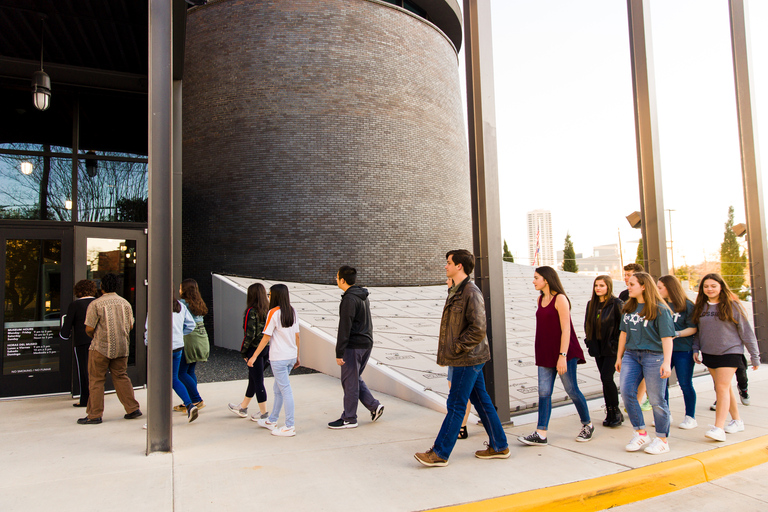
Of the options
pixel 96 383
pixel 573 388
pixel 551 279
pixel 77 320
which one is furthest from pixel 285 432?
pixel 77 320

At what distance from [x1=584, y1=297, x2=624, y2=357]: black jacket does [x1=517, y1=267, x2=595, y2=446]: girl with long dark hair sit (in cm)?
75

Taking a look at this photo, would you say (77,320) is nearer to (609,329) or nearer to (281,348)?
(281,348)

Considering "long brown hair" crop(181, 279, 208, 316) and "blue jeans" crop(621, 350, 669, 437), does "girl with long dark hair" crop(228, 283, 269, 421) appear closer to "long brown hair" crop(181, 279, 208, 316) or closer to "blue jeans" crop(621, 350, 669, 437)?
"long brown hair" crop(181, 279, 208, 316)

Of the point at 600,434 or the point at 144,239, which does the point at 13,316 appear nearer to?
the point at 144,239

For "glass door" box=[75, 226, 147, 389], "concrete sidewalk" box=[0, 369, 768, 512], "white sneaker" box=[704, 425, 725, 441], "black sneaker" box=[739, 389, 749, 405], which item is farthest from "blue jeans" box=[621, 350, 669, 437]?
"glass door" box=[75, 226, 147, 389]

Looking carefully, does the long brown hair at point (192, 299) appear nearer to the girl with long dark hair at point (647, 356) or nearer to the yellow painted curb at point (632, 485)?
the yellow painted curb at point (632, 485)

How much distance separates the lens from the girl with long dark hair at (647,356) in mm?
4578

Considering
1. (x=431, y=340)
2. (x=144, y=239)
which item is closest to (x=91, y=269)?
(x=144, y=239)

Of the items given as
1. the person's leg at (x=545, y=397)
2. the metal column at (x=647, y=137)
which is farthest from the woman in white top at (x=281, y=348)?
the metal column at (x=647, y=137)

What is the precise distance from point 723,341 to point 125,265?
7.96 metres

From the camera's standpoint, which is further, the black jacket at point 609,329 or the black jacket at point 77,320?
the black jacket at point 77,320

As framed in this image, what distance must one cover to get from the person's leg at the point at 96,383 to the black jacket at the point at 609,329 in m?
5.42

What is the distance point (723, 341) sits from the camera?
5145 millimetres

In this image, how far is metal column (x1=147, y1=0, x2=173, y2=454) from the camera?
4566 millimetres
